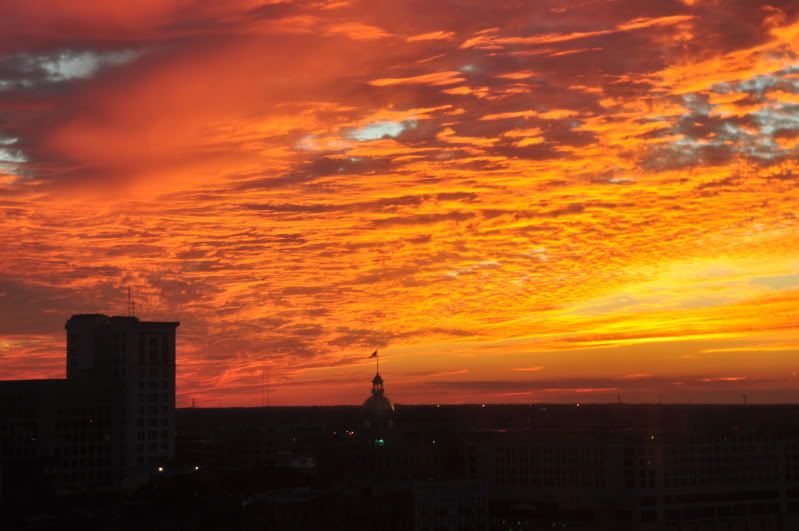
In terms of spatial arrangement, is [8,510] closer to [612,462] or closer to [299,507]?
[299,507]

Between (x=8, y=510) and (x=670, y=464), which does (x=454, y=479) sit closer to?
(x=670, y=464)

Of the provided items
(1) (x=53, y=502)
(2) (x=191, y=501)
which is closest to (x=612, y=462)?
(2) (x=191, y=501)

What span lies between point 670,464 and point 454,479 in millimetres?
35395

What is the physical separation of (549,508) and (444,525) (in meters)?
25.5

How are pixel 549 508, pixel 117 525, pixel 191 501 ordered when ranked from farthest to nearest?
pixel 549 508 → pixel 191 501 → pixel 117 525

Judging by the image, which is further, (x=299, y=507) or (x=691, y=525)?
(x=691, y=525)

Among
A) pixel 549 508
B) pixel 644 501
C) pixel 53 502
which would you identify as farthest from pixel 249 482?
pixel 644 501

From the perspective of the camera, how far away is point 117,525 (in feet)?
564

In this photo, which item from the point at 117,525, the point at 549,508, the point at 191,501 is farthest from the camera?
the point at 549,508

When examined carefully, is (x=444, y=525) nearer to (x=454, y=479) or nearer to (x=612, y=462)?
(x=454, y=479)

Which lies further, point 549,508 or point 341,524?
point 549,508

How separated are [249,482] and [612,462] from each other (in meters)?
54.7

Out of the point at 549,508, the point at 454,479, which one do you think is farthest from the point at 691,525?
the point at 454,479

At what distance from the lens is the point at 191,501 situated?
183750 millimetres
